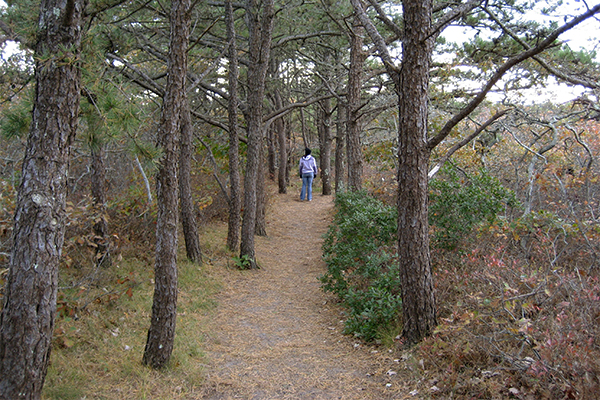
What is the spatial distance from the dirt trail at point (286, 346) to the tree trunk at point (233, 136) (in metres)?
0.99

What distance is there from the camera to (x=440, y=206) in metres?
6.85

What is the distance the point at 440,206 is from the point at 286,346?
327 cm

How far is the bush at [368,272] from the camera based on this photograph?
5.64 meters

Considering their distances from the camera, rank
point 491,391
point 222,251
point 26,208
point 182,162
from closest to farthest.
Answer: point 26,208
point 491,391
point 182,162
point 222,251

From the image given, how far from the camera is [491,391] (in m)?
3.57

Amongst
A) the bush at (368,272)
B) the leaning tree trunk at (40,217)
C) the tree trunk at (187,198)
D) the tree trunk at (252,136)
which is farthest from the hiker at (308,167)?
the leaning tree trunk at (40,217)

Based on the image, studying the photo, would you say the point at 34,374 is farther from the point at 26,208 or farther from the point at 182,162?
the point at 182,162

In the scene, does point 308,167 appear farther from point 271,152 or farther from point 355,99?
point 355,99

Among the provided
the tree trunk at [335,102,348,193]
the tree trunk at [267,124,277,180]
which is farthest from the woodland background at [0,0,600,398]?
the tree trunk at [267,124,277,180]

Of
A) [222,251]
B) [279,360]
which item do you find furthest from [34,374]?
[222,251]

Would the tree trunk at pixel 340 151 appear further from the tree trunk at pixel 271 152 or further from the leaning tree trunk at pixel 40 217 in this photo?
the leaning tree trunk at pixel 40 217

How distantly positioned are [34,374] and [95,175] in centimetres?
442

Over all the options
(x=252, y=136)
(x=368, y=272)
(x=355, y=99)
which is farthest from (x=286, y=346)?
(x=355, y=99)

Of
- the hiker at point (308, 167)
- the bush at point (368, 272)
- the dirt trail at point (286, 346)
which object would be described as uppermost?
the hiker at point (308, 167)
